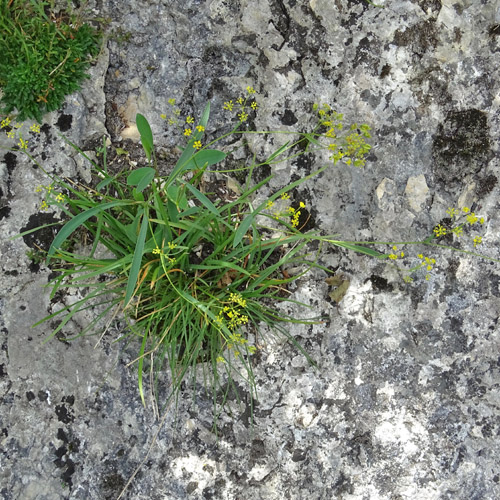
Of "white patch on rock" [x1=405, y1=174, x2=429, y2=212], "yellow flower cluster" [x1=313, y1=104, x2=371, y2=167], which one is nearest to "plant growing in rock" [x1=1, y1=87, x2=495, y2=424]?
"yellow flower cluster" [x1=313, y1=104, x2=371, y2=167]

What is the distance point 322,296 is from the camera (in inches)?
100

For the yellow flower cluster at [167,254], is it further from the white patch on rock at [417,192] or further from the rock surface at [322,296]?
the white patch on rock at [417,192]

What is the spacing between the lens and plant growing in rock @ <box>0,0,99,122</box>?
244cm

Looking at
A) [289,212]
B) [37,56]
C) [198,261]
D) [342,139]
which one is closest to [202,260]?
[198,261]

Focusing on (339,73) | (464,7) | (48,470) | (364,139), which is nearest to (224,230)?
(364,139)

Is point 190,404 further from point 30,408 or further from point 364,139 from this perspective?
point 364,139

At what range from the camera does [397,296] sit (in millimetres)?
2525

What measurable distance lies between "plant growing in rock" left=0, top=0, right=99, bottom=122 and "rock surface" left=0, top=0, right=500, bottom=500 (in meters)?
0.10

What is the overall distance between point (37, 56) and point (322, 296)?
1.92 meters

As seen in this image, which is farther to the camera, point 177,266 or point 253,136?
point 253,136

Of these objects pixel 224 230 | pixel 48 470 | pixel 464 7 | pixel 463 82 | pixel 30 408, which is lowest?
pixel 48 470

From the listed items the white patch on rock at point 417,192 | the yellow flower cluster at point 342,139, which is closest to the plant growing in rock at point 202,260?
the yellow flower cluster at point 342,139

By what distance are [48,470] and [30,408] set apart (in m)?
0.33

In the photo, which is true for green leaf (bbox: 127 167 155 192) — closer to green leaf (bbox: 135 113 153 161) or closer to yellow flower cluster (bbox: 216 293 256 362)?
green leaf (bbox: 135 113 153 161)
